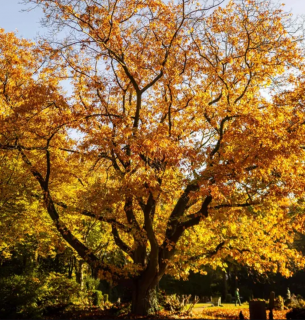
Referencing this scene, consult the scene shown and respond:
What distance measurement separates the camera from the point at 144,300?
1163cm

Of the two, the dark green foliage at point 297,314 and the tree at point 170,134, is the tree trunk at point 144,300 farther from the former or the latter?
the dark green foliage at point 297,314

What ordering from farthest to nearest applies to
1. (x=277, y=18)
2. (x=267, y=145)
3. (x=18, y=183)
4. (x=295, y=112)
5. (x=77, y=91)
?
(x=18, y=183) < (x=77, y=91) < (x=277, y=18) < (x=295, y=112) < (x=267, y=145)

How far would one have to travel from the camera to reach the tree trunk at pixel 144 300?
11547mm

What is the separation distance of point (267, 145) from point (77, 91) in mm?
7930

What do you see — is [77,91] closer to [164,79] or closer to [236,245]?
[164,79]

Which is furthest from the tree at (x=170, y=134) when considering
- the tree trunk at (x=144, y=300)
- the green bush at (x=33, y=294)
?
the green bush at (x=33, y=294)

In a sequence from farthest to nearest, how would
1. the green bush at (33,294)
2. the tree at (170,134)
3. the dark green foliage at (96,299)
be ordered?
the dark green foliage at (96,299)
the green bush at (33,294)
the tree at (170,134)

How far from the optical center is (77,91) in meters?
12.7

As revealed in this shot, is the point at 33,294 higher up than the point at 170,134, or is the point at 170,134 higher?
the point at 170,134

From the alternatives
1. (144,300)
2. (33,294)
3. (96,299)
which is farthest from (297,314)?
(96,299)

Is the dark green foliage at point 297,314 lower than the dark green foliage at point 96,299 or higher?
higher

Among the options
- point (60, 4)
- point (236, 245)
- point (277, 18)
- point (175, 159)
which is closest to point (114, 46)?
point (60, 4)

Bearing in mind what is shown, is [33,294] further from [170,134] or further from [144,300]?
[170,134]

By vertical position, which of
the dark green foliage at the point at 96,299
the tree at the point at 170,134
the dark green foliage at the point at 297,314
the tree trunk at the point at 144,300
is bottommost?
the dark green foliage at the point at 96,299
